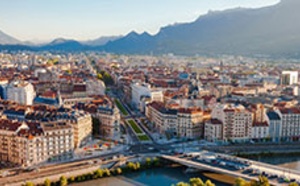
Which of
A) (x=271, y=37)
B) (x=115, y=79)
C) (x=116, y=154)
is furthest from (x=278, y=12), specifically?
(x=116, y=154)

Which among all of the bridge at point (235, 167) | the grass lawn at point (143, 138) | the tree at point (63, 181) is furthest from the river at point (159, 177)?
the grass lawn at point (143, 138)

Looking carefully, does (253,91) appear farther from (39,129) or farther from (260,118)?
(39,129)

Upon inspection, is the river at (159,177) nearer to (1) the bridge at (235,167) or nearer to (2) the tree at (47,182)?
(1) the bridge at (235,167)

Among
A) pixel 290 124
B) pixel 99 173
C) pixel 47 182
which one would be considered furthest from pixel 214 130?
pixel 47 182

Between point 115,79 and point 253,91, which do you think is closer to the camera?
point 253,91

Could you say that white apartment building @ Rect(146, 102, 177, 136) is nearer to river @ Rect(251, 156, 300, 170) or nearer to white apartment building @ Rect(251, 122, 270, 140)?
white apartment building @ Rect(251, 122, 270, 140)

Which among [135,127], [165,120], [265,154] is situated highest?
[165,120]

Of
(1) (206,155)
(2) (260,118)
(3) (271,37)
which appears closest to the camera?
(1) (206,155)

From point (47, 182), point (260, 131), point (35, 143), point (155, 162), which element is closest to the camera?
point (47, 182)

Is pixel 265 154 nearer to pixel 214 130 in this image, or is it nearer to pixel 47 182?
pixel 214 130
